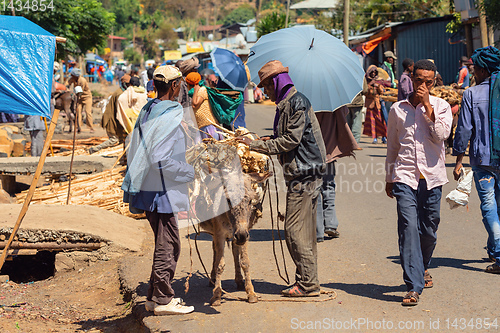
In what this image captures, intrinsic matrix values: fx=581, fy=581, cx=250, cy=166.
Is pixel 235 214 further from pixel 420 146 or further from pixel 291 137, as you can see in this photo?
pixel 420 146

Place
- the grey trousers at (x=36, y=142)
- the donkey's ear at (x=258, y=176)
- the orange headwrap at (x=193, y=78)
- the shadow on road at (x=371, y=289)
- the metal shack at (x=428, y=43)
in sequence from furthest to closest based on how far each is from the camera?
the metal shack at (x=428, y=43), the grey trousers at (x=36, y=142), the orange headwrap at (x=193, y=78), the shadow on road at (x=371, y=289), the donkey's ear at (x=258, y=176)

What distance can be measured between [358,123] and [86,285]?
6148mm

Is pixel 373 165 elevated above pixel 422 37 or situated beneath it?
situated beneath

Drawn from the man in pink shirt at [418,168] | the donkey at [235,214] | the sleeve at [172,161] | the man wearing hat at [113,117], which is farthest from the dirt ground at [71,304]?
the man wearing hat at [113,117]

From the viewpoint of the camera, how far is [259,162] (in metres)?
5.07

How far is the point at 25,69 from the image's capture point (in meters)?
5.85

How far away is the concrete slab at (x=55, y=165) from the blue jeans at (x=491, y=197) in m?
7.78

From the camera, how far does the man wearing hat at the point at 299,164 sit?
491cm

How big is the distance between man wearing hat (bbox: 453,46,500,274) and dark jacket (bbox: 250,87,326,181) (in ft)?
5.62

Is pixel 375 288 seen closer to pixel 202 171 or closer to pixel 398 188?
pixel 398 188

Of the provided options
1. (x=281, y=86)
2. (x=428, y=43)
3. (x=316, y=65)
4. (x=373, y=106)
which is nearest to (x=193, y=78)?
(x=316, y=65)

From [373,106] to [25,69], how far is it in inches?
420

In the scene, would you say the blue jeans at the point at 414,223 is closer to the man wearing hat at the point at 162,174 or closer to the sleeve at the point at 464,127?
the sleeve at the point at 464,127

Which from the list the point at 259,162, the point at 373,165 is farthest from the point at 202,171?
the point at 373,165
